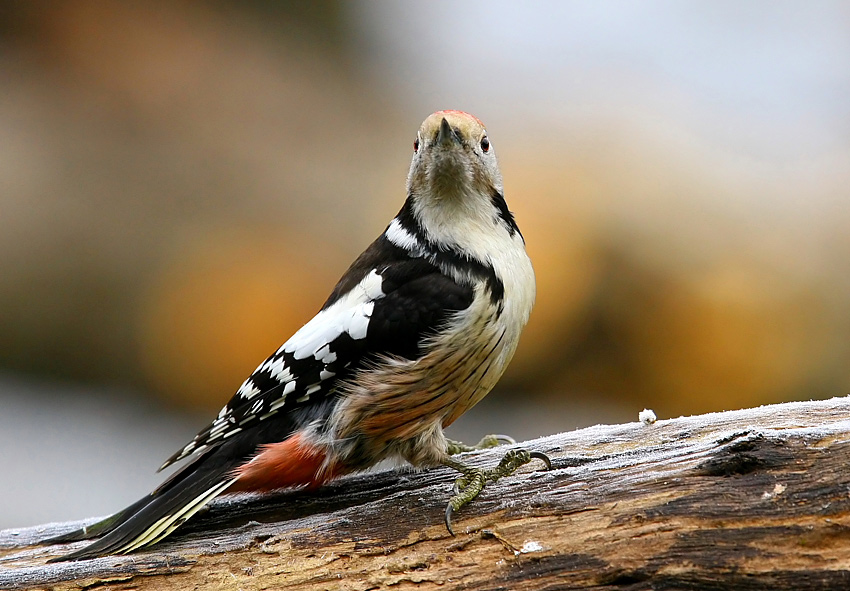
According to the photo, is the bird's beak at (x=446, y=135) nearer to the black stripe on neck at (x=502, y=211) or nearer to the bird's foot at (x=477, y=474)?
the black stripe on neck at (x=502, y=211)

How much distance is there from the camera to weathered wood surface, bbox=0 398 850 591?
1.81 meters

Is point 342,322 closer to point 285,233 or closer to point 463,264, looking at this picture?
point 463,264

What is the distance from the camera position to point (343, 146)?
23.5ft

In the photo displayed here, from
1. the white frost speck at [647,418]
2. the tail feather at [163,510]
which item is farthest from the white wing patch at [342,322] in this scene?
the white frost speck at [647,418]

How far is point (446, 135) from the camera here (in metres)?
2.56

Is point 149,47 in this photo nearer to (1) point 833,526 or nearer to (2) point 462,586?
(2) point 462,586

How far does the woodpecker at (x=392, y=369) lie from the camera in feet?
7.82

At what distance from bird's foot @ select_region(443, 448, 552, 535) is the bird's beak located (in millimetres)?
960

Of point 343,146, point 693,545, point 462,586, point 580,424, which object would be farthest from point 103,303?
point 693,545

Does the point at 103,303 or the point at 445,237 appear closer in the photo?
the point at 445,237

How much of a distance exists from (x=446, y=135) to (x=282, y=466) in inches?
43.5

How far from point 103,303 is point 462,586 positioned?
16.2 ft

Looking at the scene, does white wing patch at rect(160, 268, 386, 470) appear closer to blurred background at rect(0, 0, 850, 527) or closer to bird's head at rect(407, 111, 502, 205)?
bird's head at rect(407, 111, 502, 205)

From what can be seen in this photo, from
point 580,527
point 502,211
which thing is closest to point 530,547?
point 580,527
